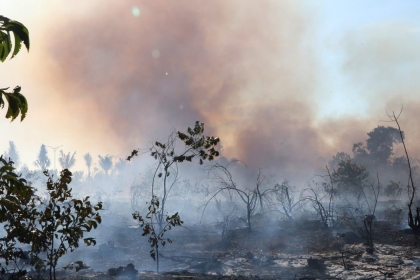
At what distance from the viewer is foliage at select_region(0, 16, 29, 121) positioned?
2.58 m

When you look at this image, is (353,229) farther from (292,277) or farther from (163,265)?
(163,265)

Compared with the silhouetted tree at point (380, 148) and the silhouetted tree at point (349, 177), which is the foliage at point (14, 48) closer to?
the silhouetted tree at point (349, 177)

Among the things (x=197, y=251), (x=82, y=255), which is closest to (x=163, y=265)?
(x=197, y=251)

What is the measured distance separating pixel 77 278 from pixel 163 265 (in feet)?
20.0

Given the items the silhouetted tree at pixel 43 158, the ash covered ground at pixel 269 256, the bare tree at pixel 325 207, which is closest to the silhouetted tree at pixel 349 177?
the bare tree at pixel 325 207

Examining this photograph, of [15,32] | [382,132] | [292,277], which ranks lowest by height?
[292,277]

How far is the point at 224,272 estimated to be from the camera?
15250mm

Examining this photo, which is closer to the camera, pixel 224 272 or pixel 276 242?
pixel 224 272

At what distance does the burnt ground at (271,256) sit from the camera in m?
13.4

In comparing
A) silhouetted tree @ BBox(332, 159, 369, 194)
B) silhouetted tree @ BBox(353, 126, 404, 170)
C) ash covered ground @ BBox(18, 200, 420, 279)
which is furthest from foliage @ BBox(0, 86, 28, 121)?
silhouetted tree @ BBox(353, 126, 404, 170)

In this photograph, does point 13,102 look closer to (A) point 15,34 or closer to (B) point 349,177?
(A) point 15,34

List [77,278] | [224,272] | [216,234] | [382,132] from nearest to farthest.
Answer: [77,278] → [224,272] → [216,234] → [382,132]

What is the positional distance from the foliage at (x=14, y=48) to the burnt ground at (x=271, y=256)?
9835 millimetres

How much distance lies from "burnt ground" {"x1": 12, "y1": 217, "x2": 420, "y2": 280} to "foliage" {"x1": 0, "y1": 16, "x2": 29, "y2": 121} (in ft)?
32.3
